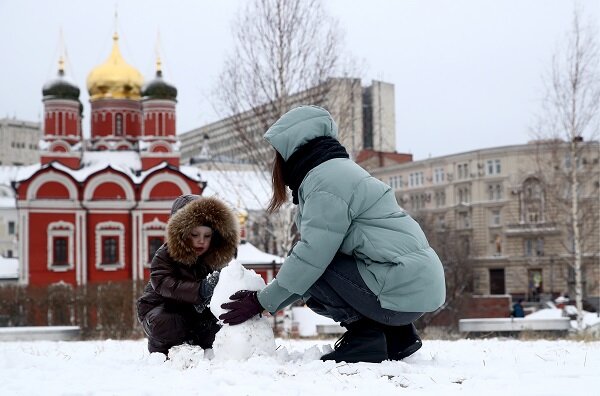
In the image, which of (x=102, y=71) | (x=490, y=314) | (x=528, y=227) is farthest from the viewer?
(x=528, y=227)

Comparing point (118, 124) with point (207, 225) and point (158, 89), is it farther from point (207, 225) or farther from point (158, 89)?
point (207, 225)

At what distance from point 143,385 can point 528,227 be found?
161 feet

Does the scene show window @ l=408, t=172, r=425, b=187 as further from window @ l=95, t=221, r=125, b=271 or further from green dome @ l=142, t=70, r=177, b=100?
window @ l=95, t=221, r=125, b=271

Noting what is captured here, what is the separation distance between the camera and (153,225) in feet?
112

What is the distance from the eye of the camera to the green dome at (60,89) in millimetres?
37281

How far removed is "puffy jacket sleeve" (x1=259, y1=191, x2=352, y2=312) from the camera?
143 inches

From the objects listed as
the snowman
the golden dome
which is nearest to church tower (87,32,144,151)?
the golden dome

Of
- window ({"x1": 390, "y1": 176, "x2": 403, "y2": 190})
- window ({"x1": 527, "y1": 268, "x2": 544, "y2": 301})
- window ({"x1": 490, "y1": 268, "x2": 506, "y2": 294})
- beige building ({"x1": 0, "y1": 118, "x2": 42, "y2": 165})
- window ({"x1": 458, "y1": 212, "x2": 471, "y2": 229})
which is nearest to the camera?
window ({"x1": 527, "y1": 268, "x2": 544, "y2": 301})

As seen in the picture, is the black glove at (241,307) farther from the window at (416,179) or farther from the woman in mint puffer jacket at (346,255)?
the window at (416,179)

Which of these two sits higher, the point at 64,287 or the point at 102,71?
the point at 102,71

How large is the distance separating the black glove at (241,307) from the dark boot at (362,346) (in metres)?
0.46

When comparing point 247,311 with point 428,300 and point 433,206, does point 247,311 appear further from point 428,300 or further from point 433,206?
point 433,206

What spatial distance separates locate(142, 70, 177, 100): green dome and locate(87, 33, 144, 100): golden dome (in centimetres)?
216

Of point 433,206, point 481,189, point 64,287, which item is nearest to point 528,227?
point 481,189
